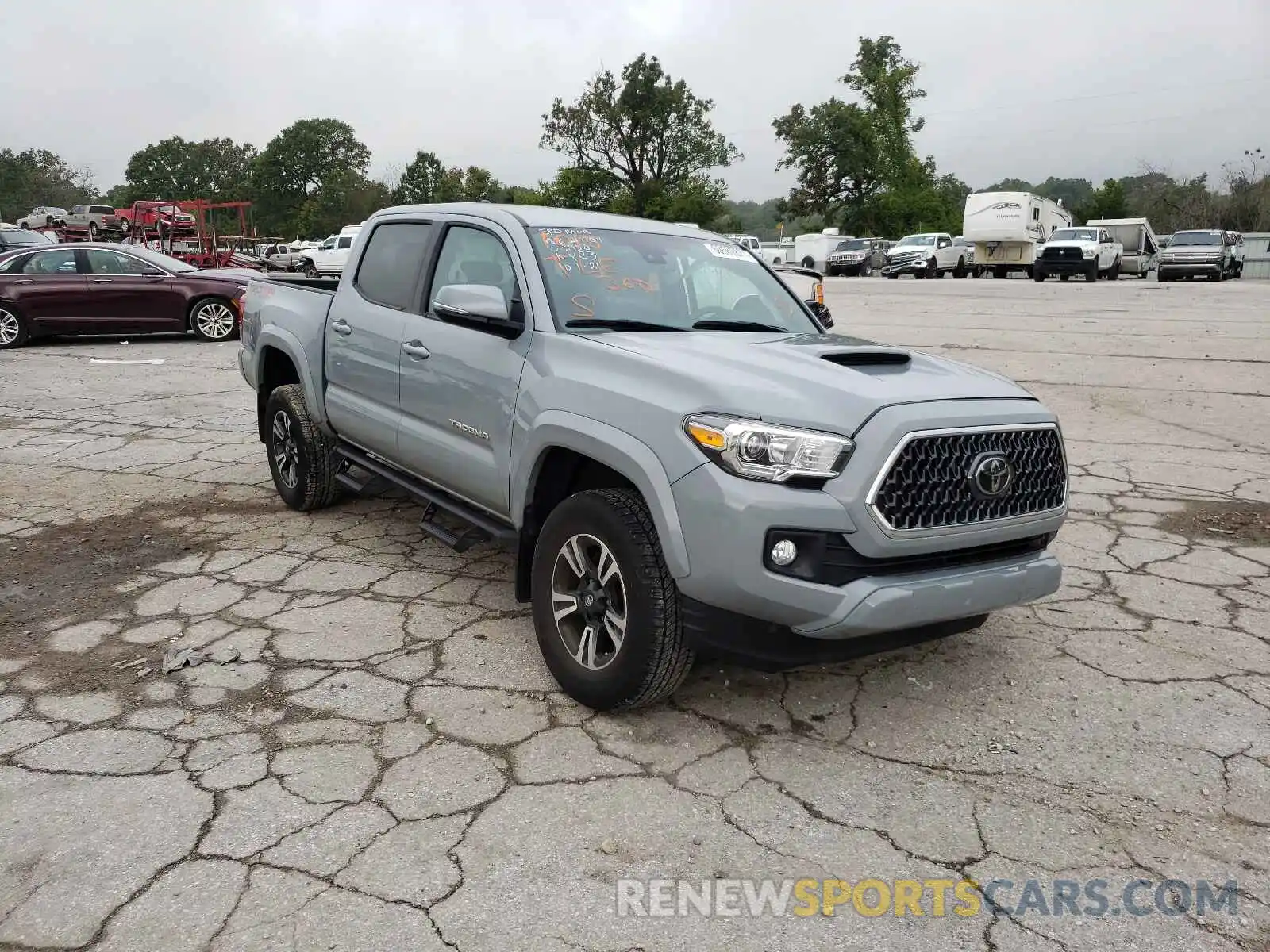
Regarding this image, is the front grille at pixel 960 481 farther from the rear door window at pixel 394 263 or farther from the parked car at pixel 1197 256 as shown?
the parked car at pixel 1197 256

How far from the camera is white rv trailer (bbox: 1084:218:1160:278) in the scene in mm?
33281

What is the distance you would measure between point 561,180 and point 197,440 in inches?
2351

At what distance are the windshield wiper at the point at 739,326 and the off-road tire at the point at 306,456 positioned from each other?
2516mm

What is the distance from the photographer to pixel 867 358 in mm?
3357

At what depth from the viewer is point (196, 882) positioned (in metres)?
2.45

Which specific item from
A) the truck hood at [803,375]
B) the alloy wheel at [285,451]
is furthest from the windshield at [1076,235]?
the truck hood at [803,375]

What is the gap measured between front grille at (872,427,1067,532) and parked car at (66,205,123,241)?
41120 mm

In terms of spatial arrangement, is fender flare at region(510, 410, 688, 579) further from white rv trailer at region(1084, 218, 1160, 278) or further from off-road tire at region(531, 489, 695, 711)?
white rv trailer at region(1084, 218, 1160, 278)

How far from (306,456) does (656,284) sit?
2620mm

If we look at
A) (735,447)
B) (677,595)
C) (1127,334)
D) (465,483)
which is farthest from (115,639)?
(1127,334)

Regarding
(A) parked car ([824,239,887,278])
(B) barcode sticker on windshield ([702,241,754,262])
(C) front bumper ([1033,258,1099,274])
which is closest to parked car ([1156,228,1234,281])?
(C) front bumper ([1033,258,1099,274])

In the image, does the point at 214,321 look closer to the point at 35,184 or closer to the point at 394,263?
the point at 394,263

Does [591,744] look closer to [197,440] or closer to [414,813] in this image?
[414,813]

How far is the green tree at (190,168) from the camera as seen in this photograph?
114 meters
